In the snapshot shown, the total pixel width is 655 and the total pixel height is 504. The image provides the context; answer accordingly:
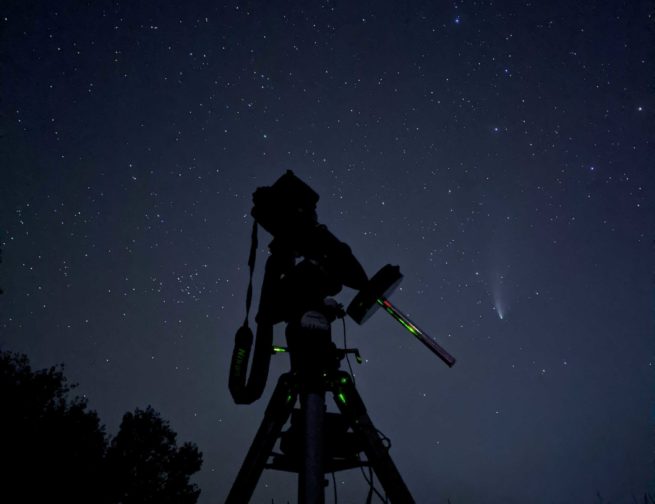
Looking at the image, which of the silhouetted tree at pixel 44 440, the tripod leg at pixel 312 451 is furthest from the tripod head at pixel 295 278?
the silhouetted tree at pixel 44 440

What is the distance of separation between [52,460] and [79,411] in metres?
2.96

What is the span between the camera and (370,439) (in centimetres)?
182

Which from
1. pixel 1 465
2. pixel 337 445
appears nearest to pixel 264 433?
pixel 337 445

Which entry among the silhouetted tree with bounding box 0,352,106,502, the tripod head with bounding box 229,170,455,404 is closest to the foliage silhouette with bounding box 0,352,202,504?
the silhouetted tree with bounding box 0,352,106,502

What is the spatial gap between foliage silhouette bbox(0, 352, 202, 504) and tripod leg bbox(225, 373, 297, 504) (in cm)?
1880

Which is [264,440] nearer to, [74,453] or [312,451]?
[312,451]

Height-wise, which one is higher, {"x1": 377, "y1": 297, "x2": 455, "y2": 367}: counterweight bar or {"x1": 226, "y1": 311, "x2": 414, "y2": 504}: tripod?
{"x1": 377, "y1": 297, "x2": 455, "y2": 367}: counterweight bar

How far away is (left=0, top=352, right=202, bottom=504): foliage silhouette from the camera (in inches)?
588

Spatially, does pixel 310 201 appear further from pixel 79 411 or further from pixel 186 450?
pixel 186 450

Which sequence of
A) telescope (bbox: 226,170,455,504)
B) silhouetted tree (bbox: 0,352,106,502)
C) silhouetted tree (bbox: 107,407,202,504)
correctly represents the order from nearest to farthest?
telescope (bbox: 226,170,455,504), silhouetted tree (bbox: 0,352,106,502), silhouetted tree (bbox: 107,407,202,504)

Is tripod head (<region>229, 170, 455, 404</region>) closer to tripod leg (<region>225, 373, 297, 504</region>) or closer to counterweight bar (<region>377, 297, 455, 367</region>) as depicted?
counterweight bar (<region>377, 297, 455, 367</region>)

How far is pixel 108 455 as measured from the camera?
1909 cm

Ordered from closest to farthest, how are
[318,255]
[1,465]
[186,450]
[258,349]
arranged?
[258,349]
[318,255]
[1,465]
[186,450]

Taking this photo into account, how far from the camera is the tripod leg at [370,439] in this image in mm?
1681
